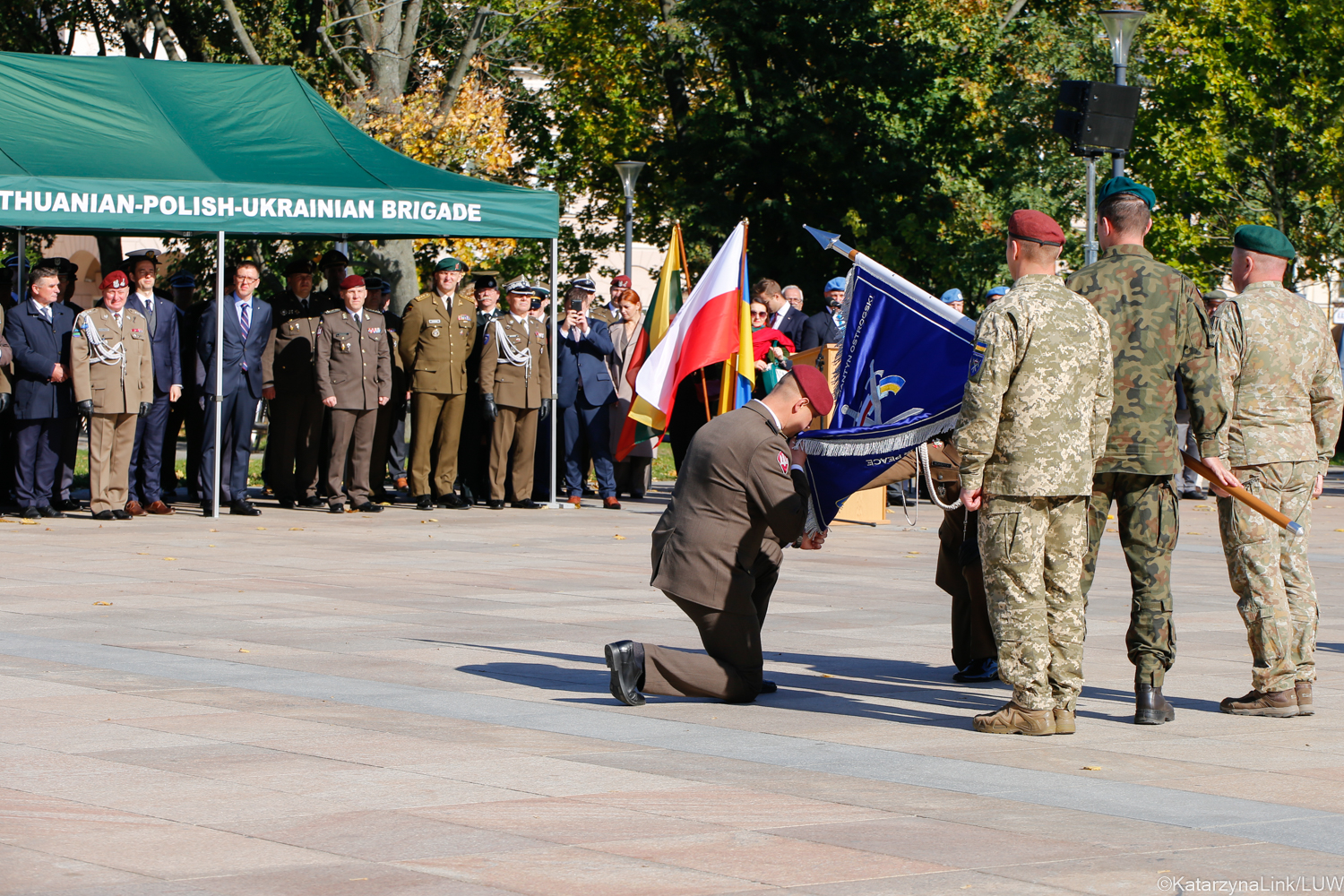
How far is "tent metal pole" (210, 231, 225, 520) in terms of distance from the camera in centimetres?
1543

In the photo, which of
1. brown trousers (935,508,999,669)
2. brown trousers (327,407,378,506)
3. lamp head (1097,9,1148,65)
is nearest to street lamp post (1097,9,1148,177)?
lamp head (1097,9,1148,65)

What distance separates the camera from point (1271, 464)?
7.31 meters

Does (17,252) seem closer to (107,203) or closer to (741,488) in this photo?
(107,203)

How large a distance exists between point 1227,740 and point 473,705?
9.97 feet

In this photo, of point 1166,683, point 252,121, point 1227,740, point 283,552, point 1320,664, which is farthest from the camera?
point 252,121

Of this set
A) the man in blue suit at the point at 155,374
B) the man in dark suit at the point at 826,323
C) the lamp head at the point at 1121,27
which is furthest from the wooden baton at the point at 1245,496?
the lamp head at the point at 1121,27

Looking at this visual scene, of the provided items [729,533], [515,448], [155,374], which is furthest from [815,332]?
[729,533]

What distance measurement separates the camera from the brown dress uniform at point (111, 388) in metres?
14.9

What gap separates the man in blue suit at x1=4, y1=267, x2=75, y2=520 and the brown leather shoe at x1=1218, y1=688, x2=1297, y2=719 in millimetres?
10988

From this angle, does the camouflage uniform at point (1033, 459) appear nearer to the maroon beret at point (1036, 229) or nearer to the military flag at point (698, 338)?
the maroon beret at point (1036, 229)

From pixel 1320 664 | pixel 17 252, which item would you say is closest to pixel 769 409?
pixel 1320 664

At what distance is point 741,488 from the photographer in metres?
7.38

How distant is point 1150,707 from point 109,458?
11.0 metres

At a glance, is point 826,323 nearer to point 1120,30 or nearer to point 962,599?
point 1120,30
